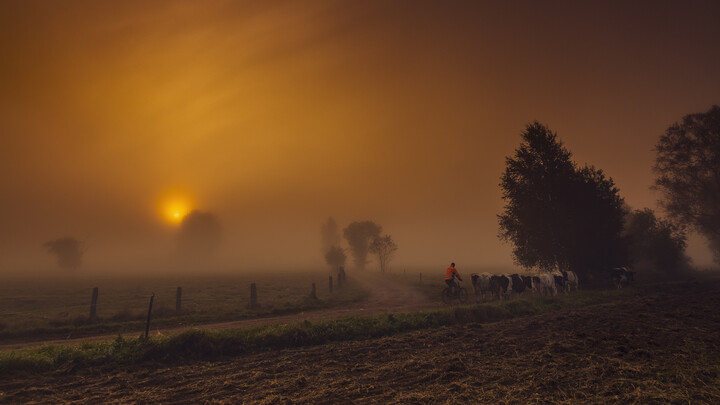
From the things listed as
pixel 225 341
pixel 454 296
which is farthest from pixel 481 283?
pixel 225 341

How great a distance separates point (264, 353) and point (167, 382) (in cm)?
307

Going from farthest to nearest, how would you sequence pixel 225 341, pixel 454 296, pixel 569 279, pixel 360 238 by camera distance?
pixel 360 238
pixel 569 279
pixel 454 296
pixel 225 341

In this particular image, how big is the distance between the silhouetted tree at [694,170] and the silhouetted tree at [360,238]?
6101 centimetres

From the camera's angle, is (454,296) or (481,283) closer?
(481,283)

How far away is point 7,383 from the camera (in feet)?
24.9

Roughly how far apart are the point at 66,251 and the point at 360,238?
88962 mm

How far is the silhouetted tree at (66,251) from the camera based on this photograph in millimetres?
86000

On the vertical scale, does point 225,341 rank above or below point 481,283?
below

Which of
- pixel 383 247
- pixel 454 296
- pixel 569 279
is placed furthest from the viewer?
pixel 383 247

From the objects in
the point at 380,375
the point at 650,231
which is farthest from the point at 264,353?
the point at 650,231

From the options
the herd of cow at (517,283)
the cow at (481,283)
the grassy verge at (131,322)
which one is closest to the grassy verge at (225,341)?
the cow at (481,283)

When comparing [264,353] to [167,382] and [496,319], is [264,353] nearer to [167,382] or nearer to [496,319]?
[167,382]

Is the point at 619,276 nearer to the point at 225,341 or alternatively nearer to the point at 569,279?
the point at 569,279

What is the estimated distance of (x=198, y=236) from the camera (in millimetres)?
120562
